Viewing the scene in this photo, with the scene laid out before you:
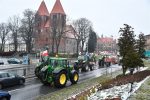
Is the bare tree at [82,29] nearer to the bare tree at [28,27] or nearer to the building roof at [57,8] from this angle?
the bare tree at [28,27]

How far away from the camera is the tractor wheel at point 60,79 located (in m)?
23.9

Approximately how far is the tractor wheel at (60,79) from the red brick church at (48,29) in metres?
70.6

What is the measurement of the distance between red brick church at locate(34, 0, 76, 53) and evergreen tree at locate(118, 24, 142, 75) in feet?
217

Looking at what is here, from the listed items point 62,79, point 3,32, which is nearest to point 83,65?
point 62,79

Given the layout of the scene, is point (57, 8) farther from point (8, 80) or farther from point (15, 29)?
point (8, 80)

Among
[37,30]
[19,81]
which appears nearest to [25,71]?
[19,81]

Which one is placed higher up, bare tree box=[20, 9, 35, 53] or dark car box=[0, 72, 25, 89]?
bare tree box=[20, 9, 35, 53]

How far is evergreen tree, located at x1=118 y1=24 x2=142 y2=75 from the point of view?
95.2 ft

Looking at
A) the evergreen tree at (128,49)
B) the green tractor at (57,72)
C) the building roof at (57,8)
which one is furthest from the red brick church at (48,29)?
the green tractor at (57,72)

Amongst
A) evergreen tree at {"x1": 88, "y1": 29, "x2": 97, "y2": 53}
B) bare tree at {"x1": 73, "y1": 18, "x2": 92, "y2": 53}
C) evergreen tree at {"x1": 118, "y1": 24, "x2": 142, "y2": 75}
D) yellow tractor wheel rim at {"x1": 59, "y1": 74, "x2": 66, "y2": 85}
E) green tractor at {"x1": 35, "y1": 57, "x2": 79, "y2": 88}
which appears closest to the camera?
green tractor at {"x1": 35, "y1": 57, "x2": 79, "y2": 88}

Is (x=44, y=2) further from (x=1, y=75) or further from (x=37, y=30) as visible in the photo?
(x=1, y=75)

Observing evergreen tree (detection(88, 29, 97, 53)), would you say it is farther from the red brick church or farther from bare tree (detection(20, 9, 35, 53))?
bare tree (detection(20, 9, 35, 53))

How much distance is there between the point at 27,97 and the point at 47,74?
568cm

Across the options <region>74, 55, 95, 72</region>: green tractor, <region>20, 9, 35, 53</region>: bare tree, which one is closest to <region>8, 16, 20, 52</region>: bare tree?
<region>20, 9, 35, 53</region>: bare tree
